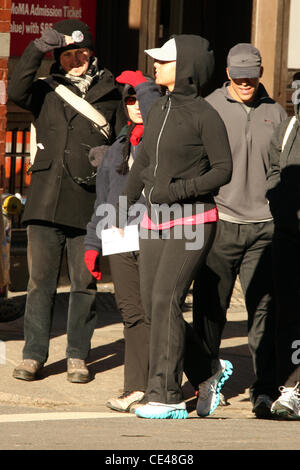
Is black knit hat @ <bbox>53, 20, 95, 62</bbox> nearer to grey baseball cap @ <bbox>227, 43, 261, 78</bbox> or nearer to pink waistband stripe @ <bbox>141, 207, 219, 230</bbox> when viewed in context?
grey baseball cap @ <bbox>227, 43, 261, 78</bbox>

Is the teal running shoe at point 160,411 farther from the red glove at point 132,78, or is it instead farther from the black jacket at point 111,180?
the red glove at point 132,78

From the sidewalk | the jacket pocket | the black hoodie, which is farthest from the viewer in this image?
the jacket pocket

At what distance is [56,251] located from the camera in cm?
813

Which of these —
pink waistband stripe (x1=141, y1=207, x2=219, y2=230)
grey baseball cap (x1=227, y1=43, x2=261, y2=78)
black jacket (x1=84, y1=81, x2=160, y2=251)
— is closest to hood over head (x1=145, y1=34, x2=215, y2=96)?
black jacket (x1=84, y1=81, x2=160, y2=251)

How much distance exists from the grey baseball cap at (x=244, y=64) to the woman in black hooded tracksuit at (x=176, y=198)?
0.52m

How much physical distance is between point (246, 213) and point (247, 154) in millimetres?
357

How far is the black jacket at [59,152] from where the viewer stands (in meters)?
8.09

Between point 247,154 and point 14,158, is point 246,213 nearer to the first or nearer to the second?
point 247,154

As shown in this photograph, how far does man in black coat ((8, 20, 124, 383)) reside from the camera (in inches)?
317

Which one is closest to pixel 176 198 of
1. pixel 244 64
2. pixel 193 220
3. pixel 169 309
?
pixel 193 220

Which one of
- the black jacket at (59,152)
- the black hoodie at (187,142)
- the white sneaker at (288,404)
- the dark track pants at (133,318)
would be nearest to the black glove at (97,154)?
the black jacket at (59,152)

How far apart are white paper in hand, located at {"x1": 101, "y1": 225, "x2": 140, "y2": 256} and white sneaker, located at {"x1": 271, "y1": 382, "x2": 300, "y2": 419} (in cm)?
122
